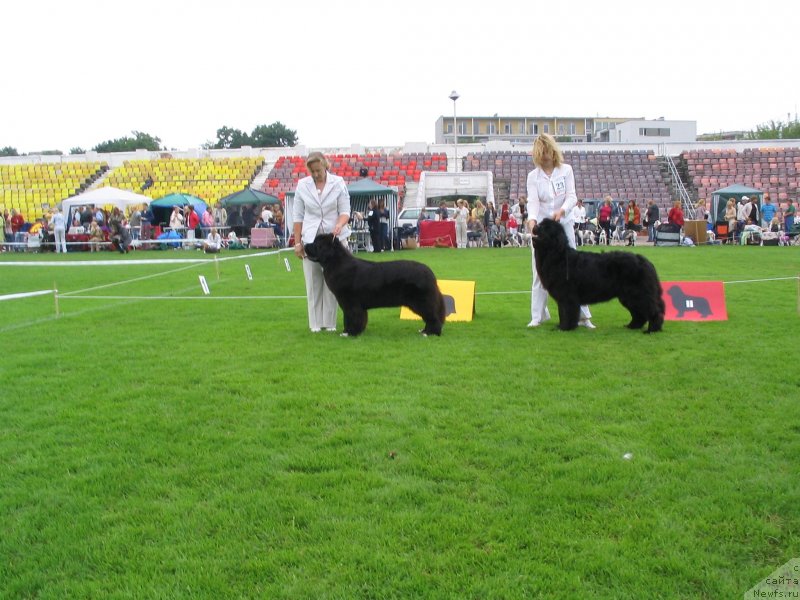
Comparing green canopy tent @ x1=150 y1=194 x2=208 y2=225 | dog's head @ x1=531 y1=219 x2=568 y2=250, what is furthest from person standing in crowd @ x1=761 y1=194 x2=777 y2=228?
green canopy tent @ x1=150 y1=194 x2=208 y2=225

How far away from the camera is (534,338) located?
7.14m

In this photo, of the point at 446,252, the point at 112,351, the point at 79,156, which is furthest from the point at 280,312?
the point at 79,156

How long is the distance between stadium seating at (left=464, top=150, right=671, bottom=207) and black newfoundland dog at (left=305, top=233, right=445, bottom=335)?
28.7 metres

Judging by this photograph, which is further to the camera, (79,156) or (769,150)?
(79,156)

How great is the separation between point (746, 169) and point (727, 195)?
10539mm

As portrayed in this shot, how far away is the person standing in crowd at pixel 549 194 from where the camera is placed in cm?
763

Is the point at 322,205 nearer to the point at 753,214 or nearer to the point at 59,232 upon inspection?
the point at 753,214

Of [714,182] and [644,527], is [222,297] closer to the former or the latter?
[644,527]

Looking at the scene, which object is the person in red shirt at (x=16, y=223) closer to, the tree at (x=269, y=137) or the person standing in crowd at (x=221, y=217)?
the person standing in crowd at (x=221, y=217)

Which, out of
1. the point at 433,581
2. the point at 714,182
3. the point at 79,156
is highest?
the point at 79,156

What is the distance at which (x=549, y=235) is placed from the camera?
7.32 m

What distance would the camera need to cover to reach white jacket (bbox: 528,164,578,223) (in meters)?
7.67

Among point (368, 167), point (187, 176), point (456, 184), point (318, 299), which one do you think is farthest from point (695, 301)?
point (187, 176)

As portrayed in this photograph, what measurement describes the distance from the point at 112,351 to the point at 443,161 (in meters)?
34.6
